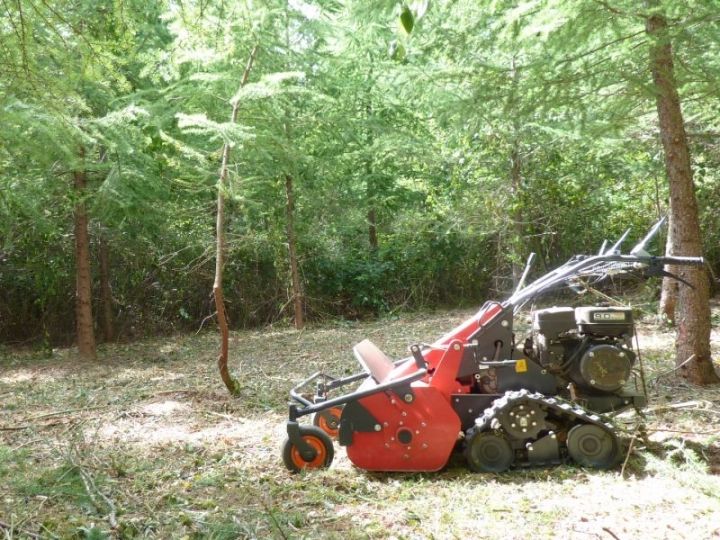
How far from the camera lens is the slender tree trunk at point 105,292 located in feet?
39.2

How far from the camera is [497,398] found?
457 centimetres

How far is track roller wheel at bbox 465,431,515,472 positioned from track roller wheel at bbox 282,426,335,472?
37.5 inches

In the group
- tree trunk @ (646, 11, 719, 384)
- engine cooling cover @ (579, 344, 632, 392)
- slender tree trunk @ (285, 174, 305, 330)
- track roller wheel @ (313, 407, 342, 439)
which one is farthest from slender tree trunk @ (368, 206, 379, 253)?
engine cooling cover @ (579, 344, 632, 392)

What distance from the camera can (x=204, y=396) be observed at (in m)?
7.14

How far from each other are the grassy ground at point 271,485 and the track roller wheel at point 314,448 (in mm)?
93

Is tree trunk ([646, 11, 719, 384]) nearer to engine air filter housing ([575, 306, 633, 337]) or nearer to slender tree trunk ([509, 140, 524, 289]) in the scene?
engine air filter housing ([575, 306, 633, 337])

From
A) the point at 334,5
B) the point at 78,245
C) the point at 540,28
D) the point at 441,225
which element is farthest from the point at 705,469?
the point at 334,5

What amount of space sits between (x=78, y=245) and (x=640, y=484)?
28.1 ft

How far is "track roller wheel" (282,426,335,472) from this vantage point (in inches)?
179


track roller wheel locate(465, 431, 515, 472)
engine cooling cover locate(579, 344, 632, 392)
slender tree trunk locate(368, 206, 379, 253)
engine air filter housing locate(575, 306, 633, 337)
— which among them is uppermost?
slender tree trunk locate(368, 206, 379, 253)

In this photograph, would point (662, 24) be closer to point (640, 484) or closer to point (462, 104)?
point (462, 104)

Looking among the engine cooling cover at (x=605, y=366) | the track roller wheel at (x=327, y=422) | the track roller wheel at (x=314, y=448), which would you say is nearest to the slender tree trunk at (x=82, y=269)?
the track roller wheel at (x=327, y=422)

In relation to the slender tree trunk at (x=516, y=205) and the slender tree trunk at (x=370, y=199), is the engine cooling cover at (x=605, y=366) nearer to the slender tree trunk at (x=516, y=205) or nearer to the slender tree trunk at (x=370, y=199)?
the slender tree trunk at (x=516, y=205)

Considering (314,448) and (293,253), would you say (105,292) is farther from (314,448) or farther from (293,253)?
(314,448)
